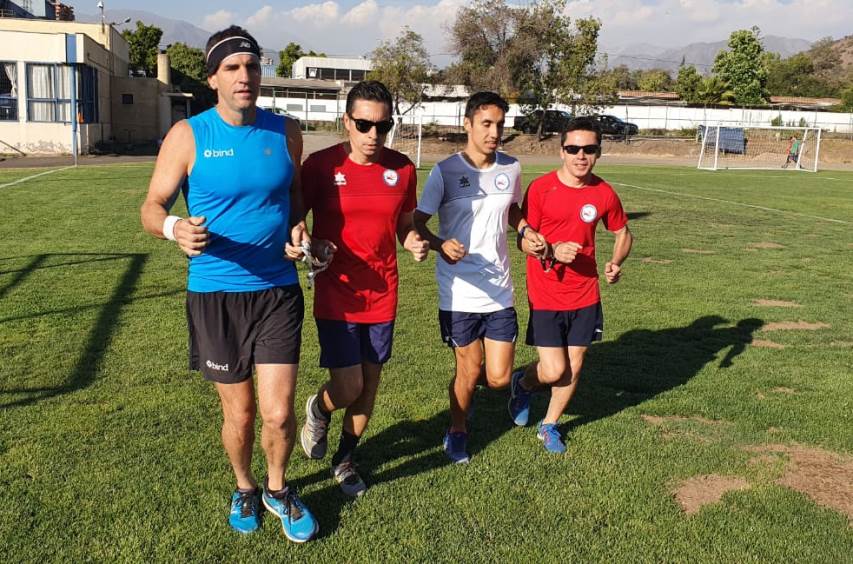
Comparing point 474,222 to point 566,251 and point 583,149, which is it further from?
point 583,149

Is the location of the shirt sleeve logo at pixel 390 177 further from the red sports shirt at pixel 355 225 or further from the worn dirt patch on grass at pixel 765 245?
the worn dirt patch on grass at pixel 765 245

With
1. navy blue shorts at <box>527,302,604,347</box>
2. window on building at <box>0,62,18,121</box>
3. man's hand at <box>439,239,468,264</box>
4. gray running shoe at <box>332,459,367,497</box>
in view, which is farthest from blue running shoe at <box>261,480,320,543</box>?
window on building at <box>0,62,18,121</box>

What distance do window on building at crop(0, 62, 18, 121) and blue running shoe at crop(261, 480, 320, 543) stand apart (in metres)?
37.4

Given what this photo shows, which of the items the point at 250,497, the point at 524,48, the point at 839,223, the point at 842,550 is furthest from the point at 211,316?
the point at 524,48

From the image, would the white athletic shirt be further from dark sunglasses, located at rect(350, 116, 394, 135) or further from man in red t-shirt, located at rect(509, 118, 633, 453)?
dark sunglasses, located at rect(350, 116, 394, 135)

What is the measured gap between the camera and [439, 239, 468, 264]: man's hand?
425 centimetres

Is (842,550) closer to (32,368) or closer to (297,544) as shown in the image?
(297,544)

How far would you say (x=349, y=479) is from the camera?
4164mm

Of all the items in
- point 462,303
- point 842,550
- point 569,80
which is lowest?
point 842,550

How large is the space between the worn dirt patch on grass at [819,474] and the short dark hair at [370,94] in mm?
3088

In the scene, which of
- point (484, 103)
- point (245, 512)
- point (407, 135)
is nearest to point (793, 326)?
point (484, 103)

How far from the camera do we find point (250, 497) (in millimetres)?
3789

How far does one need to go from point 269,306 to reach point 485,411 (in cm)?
236

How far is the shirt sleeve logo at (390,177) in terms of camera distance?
4027mm
